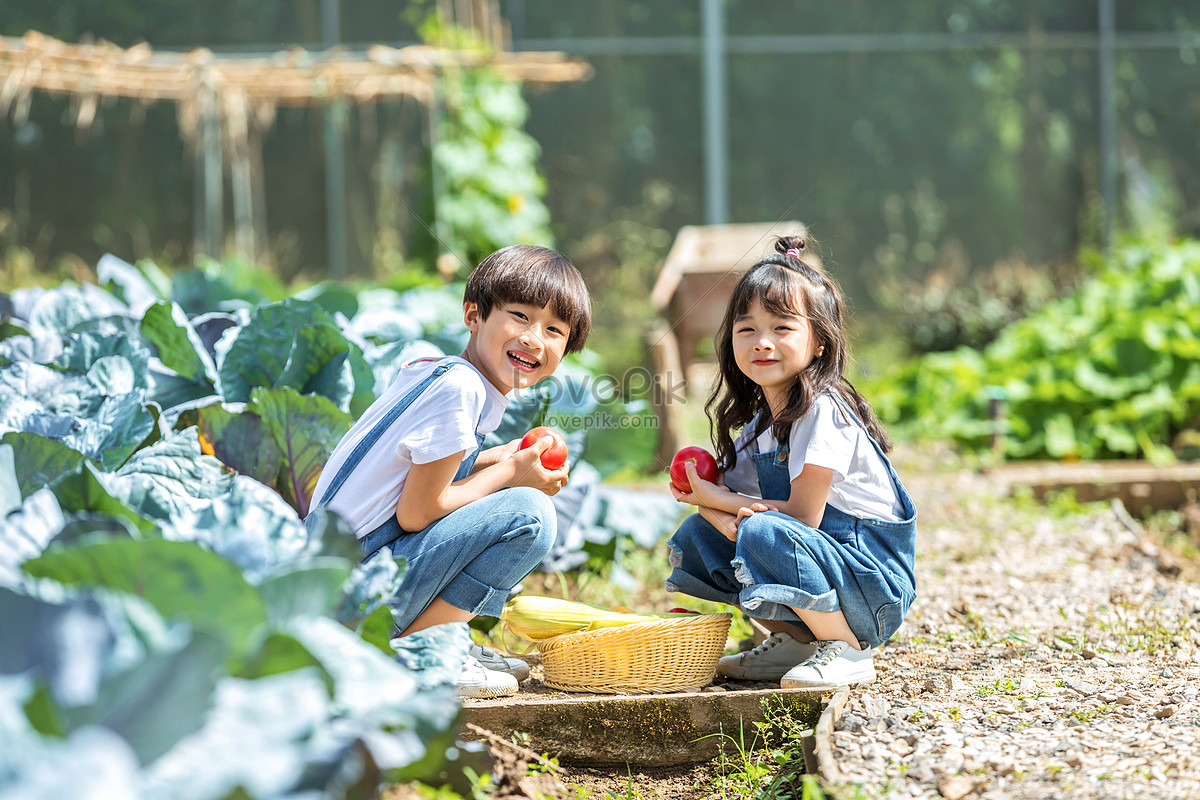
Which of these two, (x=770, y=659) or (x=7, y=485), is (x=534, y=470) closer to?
(x=770, y=659)

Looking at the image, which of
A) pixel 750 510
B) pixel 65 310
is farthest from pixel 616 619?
pixel 65 310

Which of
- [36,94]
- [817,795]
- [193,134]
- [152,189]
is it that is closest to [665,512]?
[817,795]

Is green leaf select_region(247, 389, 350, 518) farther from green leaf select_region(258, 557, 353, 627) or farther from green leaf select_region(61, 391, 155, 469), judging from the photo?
green leaf select_region(258, 557, 353, 627)

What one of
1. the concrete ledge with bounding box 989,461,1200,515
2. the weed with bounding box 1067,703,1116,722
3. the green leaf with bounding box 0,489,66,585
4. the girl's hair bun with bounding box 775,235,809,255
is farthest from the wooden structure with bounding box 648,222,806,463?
the green leaf with bounding box 0,489,66,585

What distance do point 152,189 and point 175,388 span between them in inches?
260

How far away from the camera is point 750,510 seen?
1.86 m

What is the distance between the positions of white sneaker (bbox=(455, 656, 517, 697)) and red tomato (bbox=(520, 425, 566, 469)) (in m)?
0.39

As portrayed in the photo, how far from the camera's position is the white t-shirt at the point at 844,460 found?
5.99ft

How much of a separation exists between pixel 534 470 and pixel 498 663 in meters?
0.39

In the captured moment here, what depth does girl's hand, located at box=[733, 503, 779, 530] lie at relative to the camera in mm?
1859

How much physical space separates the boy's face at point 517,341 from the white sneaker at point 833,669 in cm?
73

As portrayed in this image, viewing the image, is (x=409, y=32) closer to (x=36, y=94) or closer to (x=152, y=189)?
(x=152, y=189)

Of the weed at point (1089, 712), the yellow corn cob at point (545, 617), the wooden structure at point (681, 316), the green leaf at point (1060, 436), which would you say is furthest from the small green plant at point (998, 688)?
the green leaf at point (1060, 436)

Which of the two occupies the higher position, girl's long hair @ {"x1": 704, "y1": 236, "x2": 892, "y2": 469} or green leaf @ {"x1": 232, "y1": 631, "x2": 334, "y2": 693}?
girl's long hair @ {"x1": 704, "y1": 236, "x2": 892, "y2": 469}
